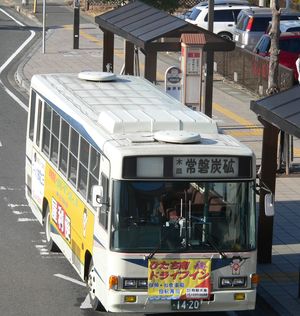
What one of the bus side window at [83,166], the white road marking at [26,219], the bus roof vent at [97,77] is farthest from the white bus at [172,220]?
the white road marking at [26,219]

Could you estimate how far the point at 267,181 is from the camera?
17.6 m

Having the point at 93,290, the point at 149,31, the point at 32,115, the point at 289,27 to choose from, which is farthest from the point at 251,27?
the point at 93,290

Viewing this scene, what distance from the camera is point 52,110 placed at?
18.1m

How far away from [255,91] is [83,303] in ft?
62.9

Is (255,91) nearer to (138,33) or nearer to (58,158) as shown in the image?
(138,33)

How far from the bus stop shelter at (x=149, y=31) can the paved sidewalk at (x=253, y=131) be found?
302cm

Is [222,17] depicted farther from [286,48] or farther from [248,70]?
[248,70]

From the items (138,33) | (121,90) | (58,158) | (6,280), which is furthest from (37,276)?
(138,33)

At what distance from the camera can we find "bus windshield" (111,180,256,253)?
46.2 feet

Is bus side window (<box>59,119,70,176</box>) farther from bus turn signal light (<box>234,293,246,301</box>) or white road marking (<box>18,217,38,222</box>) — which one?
bus turn signal light (<box>234,293,246,301</box>)

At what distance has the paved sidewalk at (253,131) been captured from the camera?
16.7 metres

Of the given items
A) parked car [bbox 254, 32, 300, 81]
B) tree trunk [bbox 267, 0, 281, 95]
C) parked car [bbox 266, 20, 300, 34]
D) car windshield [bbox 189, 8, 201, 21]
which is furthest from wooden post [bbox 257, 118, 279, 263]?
car windshield [bbox 189, 8, 201, 21]

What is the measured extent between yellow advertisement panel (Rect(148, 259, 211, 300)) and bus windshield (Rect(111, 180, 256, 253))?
16 centimetres

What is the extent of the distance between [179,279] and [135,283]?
1.79 feet
